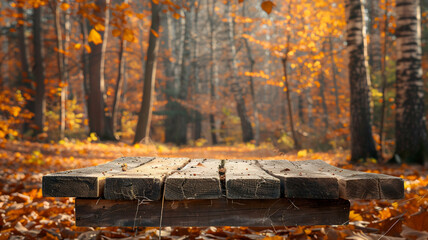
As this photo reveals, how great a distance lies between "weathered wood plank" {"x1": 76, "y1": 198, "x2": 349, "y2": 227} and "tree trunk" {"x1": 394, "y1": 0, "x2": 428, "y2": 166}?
6101 mm

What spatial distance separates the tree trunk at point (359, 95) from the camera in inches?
293

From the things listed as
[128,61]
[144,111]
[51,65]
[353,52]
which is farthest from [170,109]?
[353,52]

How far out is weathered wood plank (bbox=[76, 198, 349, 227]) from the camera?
1.82 metres

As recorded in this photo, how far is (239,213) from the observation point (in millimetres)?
1830

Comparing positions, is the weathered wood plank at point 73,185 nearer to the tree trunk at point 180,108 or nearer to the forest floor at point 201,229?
the forest floor at point 201,229

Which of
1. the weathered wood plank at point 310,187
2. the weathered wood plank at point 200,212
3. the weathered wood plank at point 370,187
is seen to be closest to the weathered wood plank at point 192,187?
the weathered wood plank at point 200,212

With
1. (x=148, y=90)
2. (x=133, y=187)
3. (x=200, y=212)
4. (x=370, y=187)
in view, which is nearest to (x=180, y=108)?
(x=148, y=90)

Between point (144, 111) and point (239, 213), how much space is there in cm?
1140

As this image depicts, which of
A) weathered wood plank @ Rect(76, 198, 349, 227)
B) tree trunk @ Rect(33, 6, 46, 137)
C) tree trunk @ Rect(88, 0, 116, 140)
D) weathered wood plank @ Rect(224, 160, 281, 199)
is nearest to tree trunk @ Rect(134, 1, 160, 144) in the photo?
tree trunk @ Rect(88, 0, 116, 140)

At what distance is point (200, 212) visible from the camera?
1.84 m

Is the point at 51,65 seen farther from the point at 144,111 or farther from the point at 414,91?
the point at 414,91

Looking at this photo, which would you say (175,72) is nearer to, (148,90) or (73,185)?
(148,90)

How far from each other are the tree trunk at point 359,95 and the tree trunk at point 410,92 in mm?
599

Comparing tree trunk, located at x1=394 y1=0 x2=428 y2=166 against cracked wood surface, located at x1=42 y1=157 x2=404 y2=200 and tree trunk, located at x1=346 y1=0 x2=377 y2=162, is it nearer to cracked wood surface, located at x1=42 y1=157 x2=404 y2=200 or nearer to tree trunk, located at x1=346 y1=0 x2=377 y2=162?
tree trunk, located at x1=346 y1=0 x2=377 y2=162
